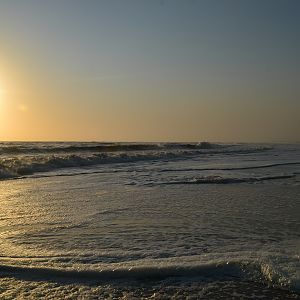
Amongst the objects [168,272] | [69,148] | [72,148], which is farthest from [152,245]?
[72,148]

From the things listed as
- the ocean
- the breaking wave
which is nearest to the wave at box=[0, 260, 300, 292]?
the ocean

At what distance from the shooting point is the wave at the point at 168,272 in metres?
3.77

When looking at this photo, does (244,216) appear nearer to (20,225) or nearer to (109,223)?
(109,223)

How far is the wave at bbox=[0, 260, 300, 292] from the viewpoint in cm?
377

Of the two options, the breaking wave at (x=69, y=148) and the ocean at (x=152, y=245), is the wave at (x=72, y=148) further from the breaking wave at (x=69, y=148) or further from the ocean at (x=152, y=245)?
the ocean at (x=152, y=245)

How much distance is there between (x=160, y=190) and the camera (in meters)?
10.1

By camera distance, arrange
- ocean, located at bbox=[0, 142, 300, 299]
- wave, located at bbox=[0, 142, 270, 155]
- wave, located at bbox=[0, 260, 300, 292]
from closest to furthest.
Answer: ocean, located at bbox=[0, 142, 300, 299] < wave, located at bbox=[0, 260, 300, 292] < wave, located at bbox=[0, 142, 270, 155]

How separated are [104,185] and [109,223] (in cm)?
532

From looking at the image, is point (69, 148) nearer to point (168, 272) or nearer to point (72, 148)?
point (72, 148)

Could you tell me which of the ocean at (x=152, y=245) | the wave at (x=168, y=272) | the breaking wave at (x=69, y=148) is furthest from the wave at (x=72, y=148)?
the wave at (x=168, y=272)

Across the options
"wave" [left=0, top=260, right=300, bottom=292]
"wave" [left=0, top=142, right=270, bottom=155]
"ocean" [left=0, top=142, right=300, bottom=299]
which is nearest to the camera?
"ocean" [left=0, top=142, right=300, bottom=299]

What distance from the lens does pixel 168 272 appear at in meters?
3.86

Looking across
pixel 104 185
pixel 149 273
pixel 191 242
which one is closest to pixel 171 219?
pixel 191 242

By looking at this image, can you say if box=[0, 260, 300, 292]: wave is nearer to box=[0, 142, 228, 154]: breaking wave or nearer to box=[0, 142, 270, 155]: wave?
box=[0, 142, 270, 155]: wave
